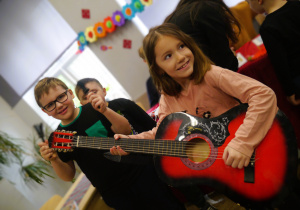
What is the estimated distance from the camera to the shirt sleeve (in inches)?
37.5

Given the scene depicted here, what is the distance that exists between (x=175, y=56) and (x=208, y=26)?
0.51 m

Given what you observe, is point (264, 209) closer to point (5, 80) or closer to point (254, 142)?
point (254, 142)

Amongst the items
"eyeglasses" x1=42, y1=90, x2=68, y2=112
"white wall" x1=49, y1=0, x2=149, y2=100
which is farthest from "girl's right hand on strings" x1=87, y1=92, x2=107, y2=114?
"white wall" x1=49, y1=0, x2=149, y2=100

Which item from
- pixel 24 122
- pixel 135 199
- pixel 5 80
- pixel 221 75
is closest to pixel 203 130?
pixel 221 75

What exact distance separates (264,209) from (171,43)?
2.81 feet

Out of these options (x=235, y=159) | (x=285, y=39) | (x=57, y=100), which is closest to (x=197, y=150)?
(x=235, y=159)

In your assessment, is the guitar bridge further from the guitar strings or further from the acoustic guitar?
the guitar strings

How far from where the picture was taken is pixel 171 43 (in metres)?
1.15

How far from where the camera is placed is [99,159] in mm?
1197

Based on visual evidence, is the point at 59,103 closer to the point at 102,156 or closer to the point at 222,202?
the point at 102,156

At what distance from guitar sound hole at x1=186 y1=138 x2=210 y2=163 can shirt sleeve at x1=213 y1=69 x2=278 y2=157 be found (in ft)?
0.39

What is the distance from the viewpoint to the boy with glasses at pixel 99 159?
1.04 meters

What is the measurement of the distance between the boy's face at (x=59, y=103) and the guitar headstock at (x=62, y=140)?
85 mm

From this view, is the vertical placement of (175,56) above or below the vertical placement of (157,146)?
above
